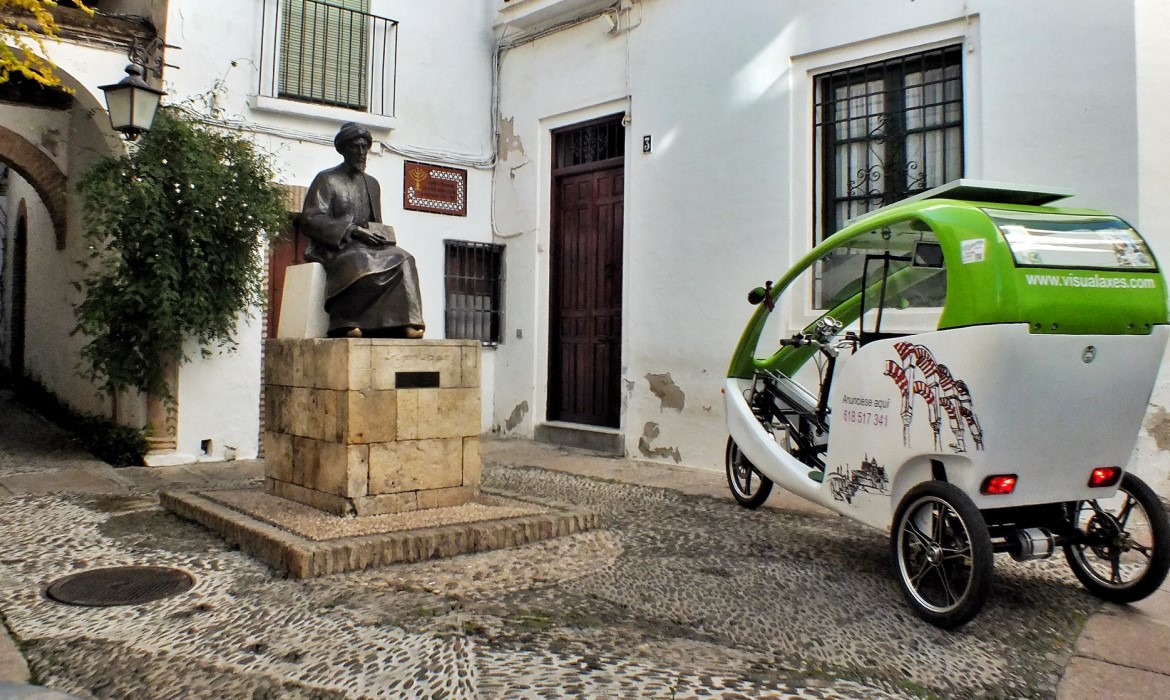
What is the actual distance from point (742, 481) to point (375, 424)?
2.52 metres

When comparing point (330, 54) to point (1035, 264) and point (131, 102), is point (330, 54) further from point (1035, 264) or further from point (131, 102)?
point (1035, 264)

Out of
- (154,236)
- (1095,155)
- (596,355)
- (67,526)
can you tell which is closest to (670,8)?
(596,355)

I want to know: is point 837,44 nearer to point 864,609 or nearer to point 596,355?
point 596,355

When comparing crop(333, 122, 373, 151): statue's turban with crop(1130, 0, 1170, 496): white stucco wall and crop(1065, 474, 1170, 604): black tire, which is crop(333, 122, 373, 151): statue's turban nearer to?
crop(1065, 474, 1170, 604): black tire

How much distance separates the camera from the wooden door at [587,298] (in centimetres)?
863

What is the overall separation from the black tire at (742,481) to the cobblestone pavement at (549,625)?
2.59 feet

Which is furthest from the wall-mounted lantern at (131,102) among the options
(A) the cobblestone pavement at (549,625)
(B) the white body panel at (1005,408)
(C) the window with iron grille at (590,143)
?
(B) the white body panel at (1005,408)

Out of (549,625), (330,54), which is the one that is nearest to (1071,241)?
(549,625)

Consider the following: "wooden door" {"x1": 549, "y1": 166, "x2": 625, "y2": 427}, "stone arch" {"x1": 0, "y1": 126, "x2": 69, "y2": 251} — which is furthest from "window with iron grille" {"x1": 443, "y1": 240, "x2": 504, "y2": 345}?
"stone arch" {"x1": 0, "y1": 126, "x2": 69, "y2": 251}

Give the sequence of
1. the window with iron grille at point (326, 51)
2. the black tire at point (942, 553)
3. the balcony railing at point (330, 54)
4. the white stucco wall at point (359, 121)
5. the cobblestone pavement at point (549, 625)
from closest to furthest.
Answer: the cobblestone pavement at point (549, 625) < the black tire at point (942, 553) < the white stucco wall at point (359, 121) < the balcony railing at point (330, 54) < the window with iron grille at point (326, 51)

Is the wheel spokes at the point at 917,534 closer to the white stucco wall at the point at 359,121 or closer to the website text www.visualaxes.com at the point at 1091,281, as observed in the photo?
the website text www.visualaxes.com at the point at 1091,281

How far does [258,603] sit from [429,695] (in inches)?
50.1

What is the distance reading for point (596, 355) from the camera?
8766mm

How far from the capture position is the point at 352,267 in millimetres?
5133
